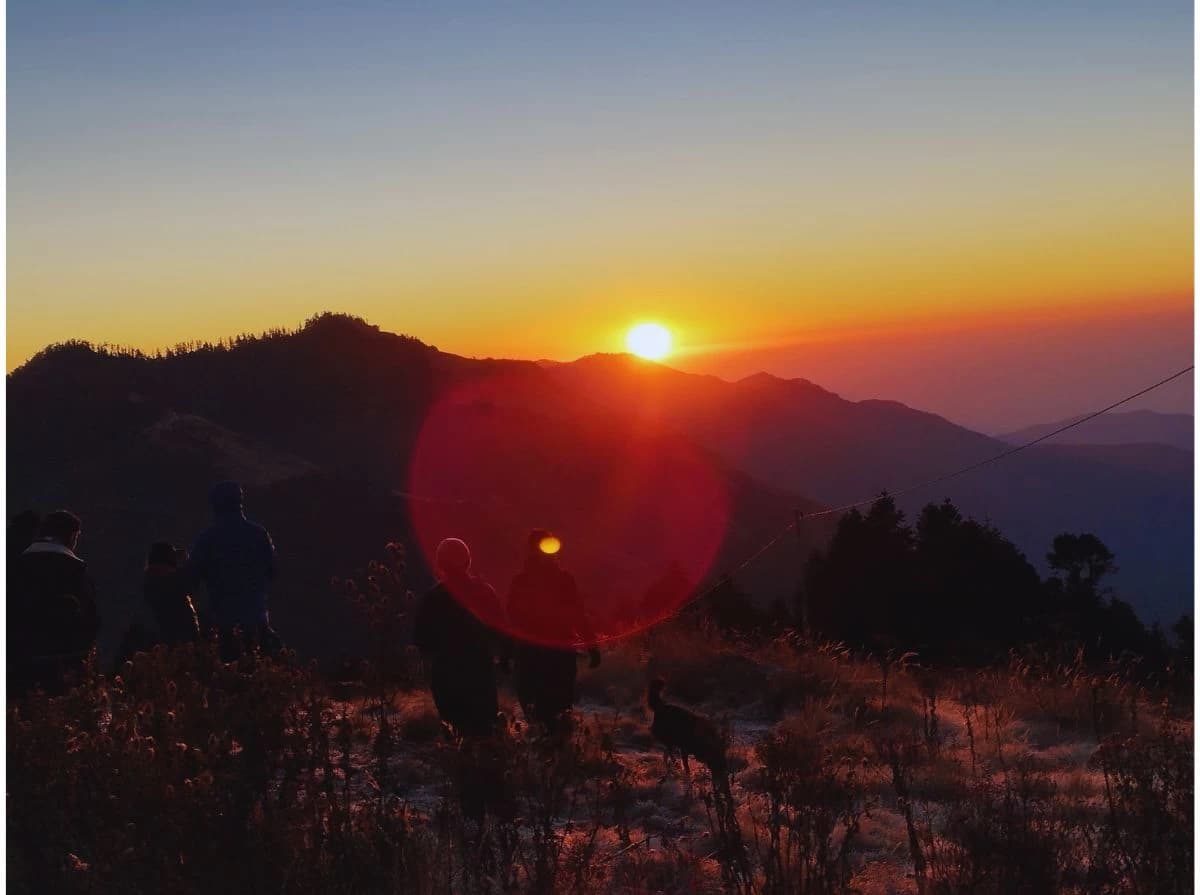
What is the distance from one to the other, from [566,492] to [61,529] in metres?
58.4

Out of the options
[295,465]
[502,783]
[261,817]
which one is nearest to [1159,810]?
[502,783]

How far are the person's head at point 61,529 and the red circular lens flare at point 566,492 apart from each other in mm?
26039

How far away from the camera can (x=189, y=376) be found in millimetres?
59375

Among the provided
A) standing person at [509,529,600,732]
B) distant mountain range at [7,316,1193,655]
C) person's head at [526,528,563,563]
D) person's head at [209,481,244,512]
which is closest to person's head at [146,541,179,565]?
person's head at [209,481,244,512]

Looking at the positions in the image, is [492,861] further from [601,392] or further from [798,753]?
[601,392]

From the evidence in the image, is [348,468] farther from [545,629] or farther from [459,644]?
[459,644]

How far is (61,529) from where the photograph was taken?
19.6ft

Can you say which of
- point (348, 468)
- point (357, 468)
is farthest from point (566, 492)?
point (348, 468)

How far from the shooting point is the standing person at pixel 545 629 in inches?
293

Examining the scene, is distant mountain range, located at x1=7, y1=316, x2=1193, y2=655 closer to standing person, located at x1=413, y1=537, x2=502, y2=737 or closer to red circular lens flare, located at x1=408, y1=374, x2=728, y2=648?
red circular lens flare, located at x1=408, y1=374, x2=728, y2=648

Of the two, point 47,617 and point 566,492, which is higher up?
point 47,617

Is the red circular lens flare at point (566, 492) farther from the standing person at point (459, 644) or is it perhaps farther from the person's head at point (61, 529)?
the person's head at point (61, 529)

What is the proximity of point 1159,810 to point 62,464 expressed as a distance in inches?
1844

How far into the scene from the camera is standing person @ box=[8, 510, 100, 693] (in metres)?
5.62
